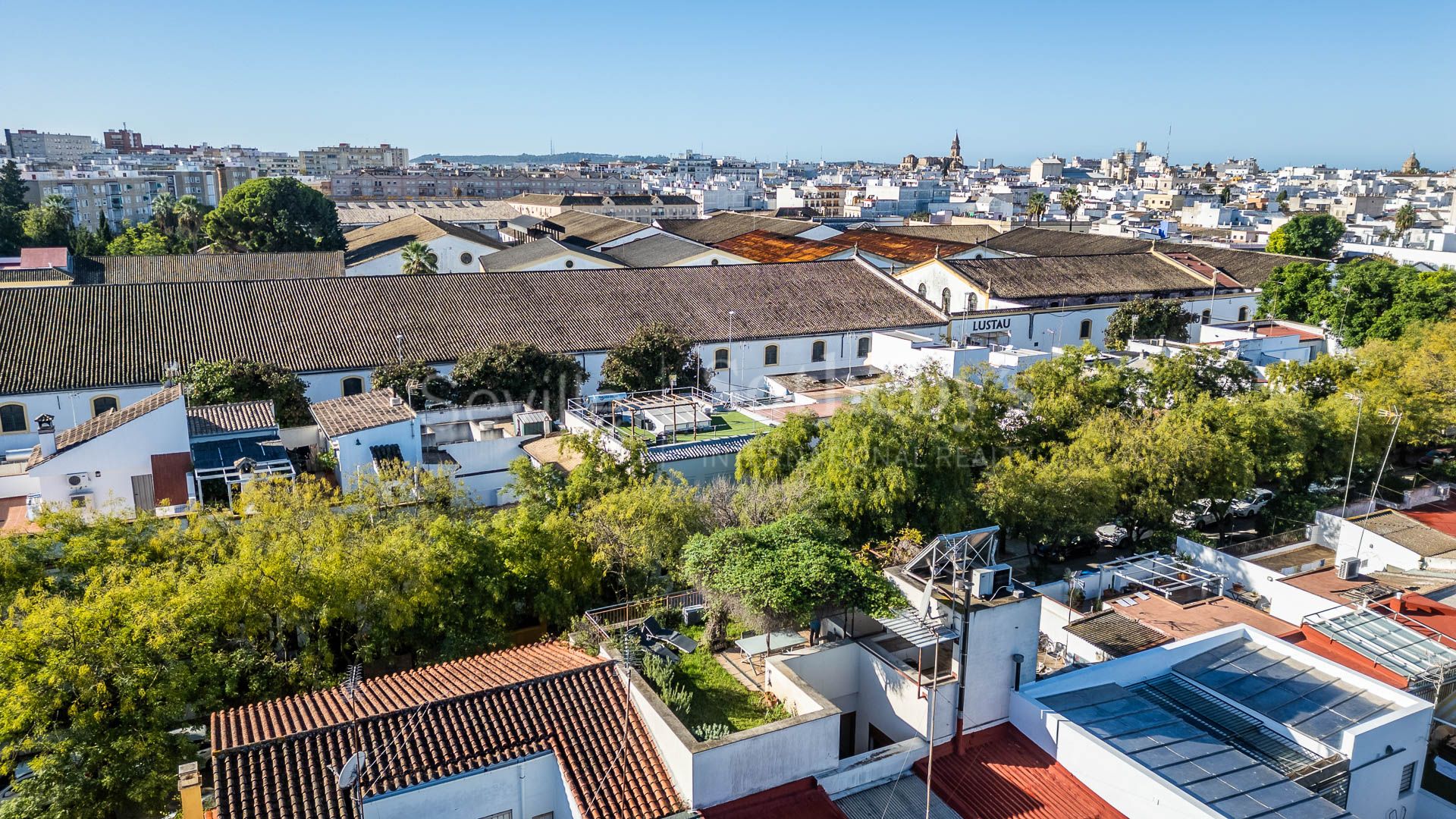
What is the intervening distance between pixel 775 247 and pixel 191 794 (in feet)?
180

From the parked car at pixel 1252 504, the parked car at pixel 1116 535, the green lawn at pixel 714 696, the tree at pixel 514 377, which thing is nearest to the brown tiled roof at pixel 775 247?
the tree at pixel 514 377

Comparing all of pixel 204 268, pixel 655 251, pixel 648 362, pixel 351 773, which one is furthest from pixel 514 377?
pixel 204 268

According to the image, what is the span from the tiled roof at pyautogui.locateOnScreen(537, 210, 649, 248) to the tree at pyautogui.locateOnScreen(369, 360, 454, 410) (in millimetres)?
36265

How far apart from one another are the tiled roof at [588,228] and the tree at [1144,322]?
33.1 m

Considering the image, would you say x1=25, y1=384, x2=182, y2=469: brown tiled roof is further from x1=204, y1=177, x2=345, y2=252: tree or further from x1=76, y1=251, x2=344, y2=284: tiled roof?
x1=204, y1=177, x2=345, y2=252: tree

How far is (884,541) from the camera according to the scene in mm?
19562

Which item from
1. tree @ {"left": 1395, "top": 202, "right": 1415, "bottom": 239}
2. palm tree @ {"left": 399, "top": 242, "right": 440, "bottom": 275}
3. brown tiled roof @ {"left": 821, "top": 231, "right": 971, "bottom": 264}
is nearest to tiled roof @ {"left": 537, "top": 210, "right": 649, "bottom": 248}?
palm tree @ {"left": 399, "top": 242, "right": 440, "bottom": 275}

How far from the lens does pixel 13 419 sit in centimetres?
2762

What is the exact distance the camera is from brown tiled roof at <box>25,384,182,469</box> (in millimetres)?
22062

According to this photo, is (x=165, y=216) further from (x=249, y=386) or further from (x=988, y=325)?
(x=988, y=325)

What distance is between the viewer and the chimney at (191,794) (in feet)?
36.8

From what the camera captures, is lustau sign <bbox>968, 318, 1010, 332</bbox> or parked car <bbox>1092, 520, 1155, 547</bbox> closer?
parked car <bbox>1092, 520, 1155, 547</bbox>

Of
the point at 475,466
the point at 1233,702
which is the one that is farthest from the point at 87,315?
the point at 1233,702

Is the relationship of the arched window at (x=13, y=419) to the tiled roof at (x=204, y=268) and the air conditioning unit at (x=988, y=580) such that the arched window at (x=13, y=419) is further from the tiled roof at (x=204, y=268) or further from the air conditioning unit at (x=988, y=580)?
the air conditioning unit at (x=988, y=580)
